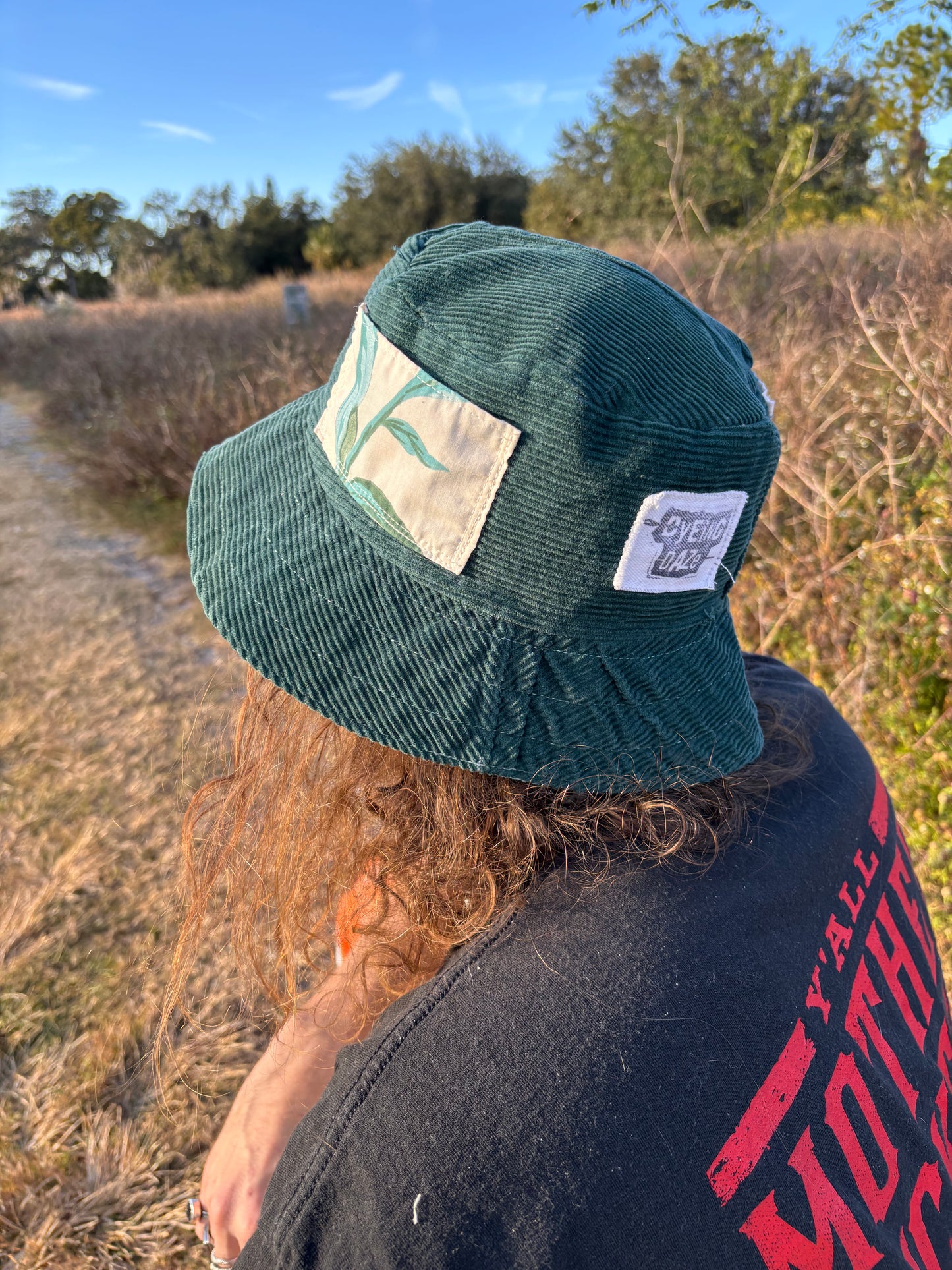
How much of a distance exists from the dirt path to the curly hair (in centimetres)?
35

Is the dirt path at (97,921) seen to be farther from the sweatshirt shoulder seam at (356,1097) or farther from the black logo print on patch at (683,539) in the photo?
the black logo print on patch at (683,539)

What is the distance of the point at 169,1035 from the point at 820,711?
1.80 metres

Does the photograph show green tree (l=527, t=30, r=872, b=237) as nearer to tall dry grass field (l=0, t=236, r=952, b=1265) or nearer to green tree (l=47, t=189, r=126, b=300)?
tall dry grass field (l=0, t=236, r=952, b=1265)

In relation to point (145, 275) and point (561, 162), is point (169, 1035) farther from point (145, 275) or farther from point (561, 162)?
point (145, 275)

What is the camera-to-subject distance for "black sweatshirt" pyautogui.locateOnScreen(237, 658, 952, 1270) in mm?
622

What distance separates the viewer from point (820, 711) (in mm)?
1172

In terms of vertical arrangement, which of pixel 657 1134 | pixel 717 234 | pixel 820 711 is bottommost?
pixel 657 1134

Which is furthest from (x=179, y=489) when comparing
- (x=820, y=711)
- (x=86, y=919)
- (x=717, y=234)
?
(x=820, y=711)

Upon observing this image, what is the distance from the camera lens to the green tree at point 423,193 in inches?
755

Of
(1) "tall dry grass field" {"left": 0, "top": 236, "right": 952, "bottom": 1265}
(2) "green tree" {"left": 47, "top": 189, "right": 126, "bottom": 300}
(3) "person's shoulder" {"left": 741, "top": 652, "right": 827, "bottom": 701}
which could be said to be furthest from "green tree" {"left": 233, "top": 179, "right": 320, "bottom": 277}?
(3) "person's shoulder" {"left": 741, "top": 652, "right": 827, "bottom": 701}

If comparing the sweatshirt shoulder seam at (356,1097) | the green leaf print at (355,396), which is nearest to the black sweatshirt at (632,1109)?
the sweatshirt shoulder seam at (356,1097)

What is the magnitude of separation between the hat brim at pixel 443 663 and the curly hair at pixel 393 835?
2.5 inches

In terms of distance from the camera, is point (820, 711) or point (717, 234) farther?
point (717, 234)

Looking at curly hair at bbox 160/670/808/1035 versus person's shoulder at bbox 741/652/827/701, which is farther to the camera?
person's shoulder at bbox 741/652/827/701
